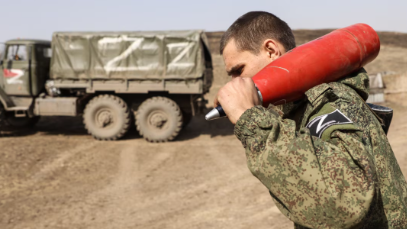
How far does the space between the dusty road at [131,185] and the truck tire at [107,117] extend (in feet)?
1.19

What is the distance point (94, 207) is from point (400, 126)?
8725 millimetres

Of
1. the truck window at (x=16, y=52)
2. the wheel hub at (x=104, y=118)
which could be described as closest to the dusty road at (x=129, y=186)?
the wheel hub at (x=104, y=118)

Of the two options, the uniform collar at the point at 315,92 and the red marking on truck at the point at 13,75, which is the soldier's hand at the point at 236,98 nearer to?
the uniform collar at the point at 315,92

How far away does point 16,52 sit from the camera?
11.0m

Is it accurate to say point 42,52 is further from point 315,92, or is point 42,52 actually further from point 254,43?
point 315,92

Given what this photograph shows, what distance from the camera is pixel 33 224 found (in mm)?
5195

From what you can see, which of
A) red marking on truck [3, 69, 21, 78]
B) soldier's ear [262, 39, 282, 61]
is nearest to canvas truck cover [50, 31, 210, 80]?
red marking on truck [3, 69, 21, 78]

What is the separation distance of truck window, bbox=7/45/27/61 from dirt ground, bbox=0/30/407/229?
7.04ft

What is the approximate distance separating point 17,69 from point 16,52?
46cm

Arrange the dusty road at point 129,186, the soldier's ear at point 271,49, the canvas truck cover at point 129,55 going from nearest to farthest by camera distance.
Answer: the soldier's ear at point 271,49, the dusty road at point 129,186, the canvas truck cover at point 129,55

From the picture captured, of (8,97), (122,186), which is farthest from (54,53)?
(122,186)

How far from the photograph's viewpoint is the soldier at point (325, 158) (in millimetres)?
1133

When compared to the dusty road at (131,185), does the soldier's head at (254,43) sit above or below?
above

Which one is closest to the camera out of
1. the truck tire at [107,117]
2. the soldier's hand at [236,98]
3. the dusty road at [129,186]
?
the soldier's hand at [236,98]
